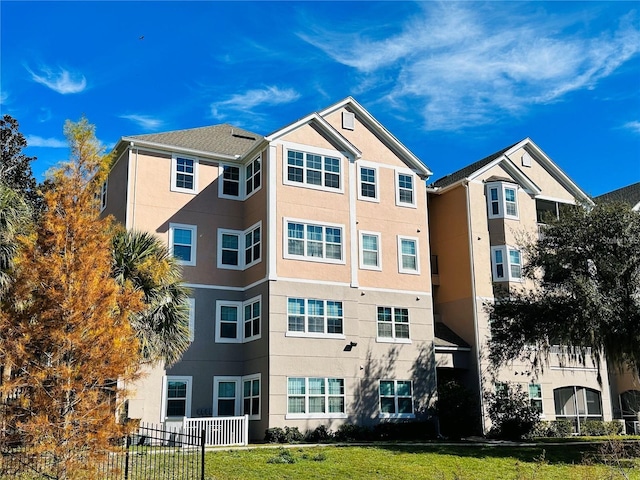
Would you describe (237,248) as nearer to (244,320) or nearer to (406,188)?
(244,320)

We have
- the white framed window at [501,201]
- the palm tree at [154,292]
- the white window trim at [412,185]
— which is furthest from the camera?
the white framed window at [501,201]

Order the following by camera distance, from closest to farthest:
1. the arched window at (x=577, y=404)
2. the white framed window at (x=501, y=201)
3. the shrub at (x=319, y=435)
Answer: the shrub at (x=319, y=435) → the arched window at (x=577, y=404) → the white framed window at (x=501, y=201)

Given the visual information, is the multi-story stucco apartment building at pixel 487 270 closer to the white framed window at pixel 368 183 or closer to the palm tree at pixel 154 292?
the white framed window at pixel 368 183

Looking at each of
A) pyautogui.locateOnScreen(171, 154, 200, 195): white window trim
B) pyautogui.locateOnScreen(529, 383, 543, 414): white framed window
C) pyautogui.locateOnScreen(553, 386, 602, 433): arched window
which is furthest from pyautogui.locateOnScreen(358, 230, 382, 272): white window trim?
pyautogui.locateOnScreen(553, 386, 602, 433): arched window

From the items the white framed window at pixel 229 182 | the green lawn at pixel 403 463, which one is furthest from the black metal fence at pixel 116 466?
the white framed window at pixel 229 182

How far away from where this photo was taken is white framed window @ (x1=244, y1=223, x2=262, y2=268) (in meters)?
29.4

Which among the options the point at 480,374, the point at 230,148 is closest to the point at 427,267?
the point at 480,374

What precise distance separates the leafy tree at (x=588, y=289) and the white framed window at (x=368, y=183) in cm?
799

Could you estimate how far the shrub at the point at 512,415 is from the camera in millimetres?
28828

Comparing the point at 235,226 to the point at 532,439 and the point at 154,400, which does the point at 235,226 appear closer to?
the point at 154,400

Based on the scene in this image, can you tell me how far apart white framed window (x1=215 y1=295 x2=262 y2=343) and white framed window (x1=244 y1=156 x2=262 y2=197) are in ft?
16.5

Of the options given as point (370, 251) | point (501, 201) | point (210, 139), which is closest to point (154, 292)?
point (370, 251)

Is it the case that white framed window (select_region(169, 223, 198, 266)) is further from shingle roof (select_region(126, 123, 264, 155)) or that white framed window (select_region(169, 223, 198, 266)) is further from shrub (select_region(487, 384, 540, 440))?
shrub (select_region(487, 384, 540, 440))

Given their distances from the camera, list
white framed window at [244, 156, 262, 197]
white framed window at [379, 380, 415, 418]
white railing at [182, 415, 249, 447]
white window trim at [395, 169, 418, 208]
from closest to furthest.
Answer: white railing at [182, 415, 249, 447] → white framed window at [379, 380, 415, 418] → white framed window at [244, 156, 262, 197] → white window trim at [395, 169, 418, 208]
